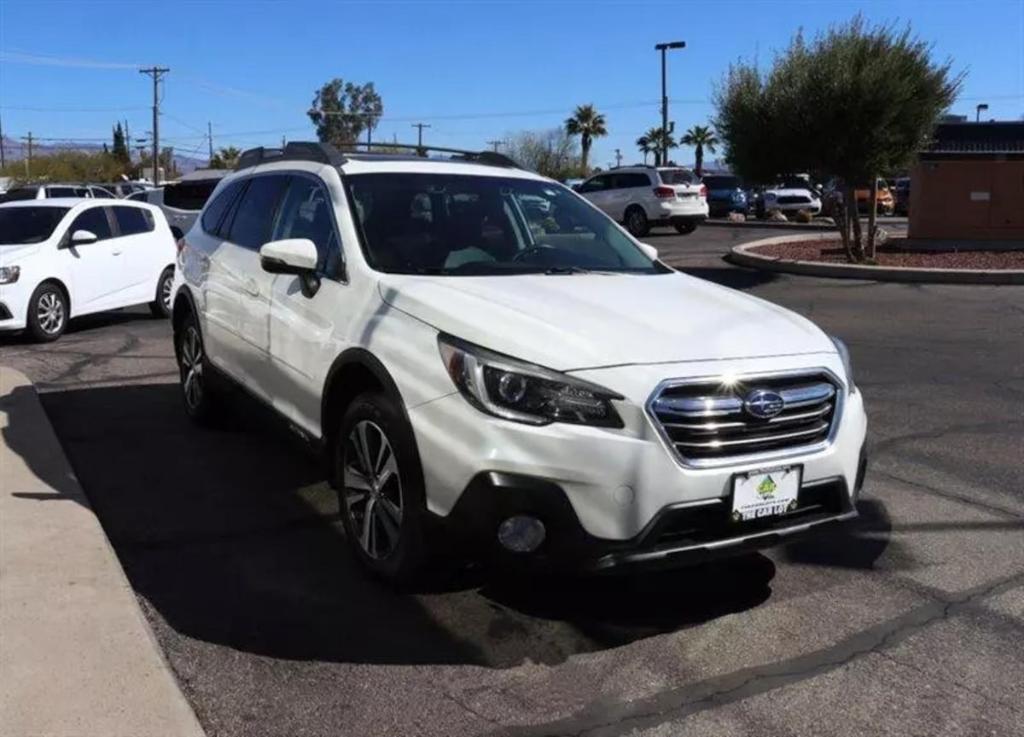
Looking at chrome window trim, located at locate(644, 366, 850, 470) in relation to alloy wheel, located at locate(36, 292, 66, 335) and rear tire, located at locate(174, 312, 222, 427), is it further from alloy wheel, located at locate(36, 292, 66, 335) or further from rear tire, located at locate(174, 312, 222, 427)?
alloy wheel, located at locate(36, 292, 66, 335)

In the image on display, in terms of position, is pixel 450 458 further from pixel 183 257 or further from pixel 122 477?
pixel 183 257

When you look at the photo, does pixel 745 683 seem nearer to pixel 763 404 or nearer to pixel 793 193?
pixel 763 404

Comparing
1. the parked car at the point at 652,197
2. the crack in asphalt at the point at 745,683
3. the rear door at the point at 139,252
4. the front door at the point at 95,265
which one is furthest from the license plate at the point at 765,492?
the parked car at the point at 652,197

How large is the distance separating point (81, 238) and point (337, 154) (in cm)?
765

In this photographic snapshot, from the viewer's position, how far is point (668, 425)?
3428mm

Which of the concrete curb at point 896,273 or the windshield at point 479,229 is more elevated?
the windshield at point 479,229

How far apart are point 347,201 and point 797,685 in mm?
2890

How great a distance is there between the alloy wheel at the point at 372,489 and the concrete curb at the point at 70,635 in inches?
36.5

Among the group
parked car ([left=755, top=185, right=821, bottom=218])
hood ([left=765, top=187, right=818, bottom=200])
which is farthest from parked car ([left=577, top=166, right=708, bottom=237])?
hood ([left=765, top=187, right=818, bottom=200])

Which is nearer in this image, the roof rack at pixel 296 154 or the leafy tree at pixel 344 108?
the roof rack at pixel 296 154

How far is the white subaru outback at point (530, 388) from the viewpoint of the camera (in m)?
3.39

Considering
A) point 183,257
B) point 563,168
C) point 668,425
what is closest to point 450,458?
point 668,425

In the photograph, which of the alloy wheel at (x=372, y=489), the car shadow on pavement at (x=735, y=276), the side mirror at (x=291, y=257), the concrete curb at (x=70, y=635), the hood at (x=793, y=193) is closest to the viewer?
the concrete curb at (x=70, y=635)

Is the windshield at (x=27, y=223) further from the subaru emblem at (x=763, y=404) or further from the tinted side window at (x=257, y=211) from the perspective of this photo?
the subaru emblem at (x=763, y=404)
